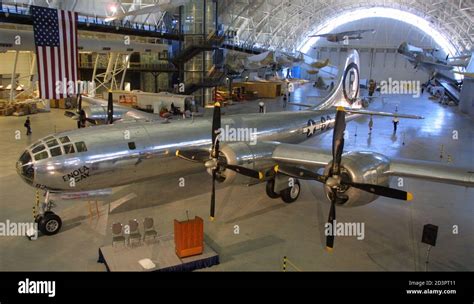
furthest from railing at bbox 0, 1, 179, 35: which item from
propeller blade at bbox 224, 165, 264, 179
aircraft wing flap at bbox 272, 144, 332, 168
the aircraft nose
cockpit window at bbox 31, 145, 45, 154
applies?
aircraft wing flap at bbox 272, 144, 332, 168

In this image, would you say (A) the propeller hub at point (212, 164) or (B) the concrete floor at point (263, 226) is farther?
(A) the propeller hub at point (212, 164)

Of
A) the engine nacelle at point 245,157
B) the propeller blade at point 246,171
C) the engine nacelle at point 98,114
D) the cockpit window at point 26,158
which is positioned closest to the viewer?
the propeller blade at point 246,171

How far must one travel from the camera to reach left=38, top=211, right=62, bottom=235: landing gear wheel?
1182 cm

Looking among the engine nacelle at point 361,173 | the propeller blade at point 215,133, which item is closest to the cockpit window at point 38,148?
the propeller blade at point 215,133

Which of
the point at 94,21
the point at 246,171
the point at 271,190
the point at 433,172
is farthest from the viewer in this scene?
the point at 94,21

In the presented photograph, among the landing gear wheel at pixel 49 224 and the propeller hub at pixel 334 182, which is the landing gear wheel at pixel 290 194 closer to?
the propeller hub at pixel 334 182

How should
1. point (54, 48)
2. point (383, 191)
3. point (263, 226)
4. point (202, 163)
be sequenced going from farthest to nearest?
point (54, 48) < point (202, 163) < point (263, 226) < point (383, 191)

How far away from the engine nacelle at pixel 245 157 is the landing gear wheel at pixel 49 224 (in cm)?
568

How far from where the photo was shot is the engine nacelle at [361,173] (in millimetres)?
10406

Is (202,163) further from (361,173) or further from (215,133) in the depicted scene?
(361,173)

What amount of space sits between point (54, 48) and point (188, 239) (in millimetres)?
18480

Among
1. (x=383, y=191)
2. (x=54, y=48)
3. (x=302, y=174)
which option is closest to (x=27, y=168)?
(x=302, y=174)

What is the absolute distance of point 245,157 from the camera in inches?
490

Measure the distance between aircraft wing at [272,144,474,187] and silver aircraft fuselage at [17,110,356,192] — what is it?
1.32m
